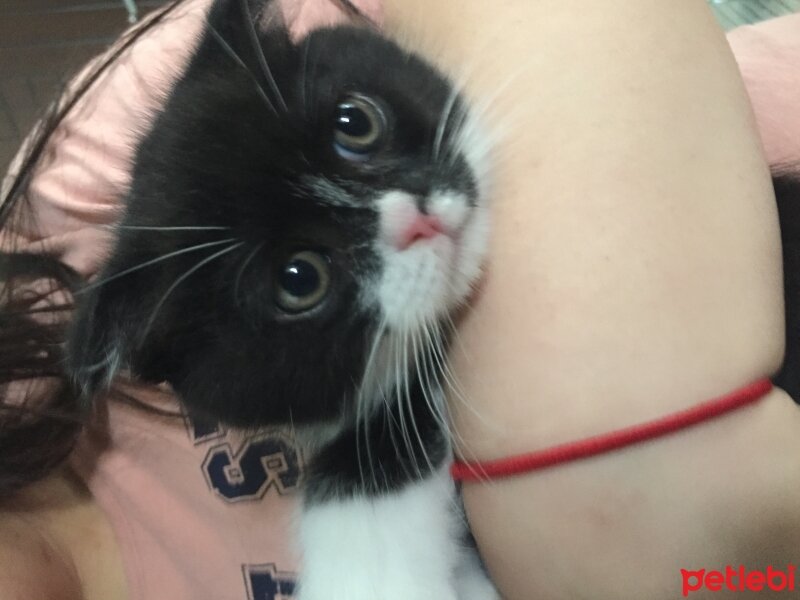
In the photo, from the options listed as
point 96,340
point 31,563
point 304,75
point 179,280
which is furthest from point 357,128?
point 31,563

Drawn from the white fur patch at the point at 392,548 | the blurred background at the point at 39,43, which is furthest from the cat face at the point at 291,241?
A: the blurred background at the point at 39,43

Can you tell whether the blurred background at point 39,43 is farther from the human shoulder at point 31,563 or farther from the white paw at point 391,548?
the white paw at point 391,548

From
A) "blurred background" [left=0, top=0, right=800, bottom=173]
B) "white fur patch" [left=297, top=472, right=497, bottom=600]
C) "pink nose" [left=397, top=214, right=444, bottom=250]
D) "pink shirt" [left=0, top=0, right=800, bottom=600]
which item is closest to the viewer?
"pink nose" [left=397, top=214, right=444, bottom=250]

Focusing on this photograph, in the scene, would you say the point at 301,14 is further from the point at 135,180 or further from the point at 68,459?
the point at 68,459

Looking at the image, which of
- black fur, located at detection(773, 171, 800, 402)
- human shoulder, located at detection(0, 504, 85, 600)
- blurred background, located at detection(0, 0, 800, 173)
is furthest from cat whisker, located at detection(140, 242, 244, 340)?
blurred background, located at detection(0, 0, 800, 173)

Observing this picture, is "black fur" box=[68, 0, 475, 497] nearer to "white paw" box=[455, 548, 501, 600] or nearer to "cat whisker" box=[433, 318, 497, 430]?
"cat whisker" box=[433, 318, 497, 430]

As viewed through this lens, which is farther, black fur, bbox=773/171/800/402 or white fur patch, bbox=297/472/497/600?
white fur patch, bbox=297/472/497/600

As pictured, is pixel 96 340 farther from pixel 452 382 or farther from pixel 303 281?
pixel 452 382
